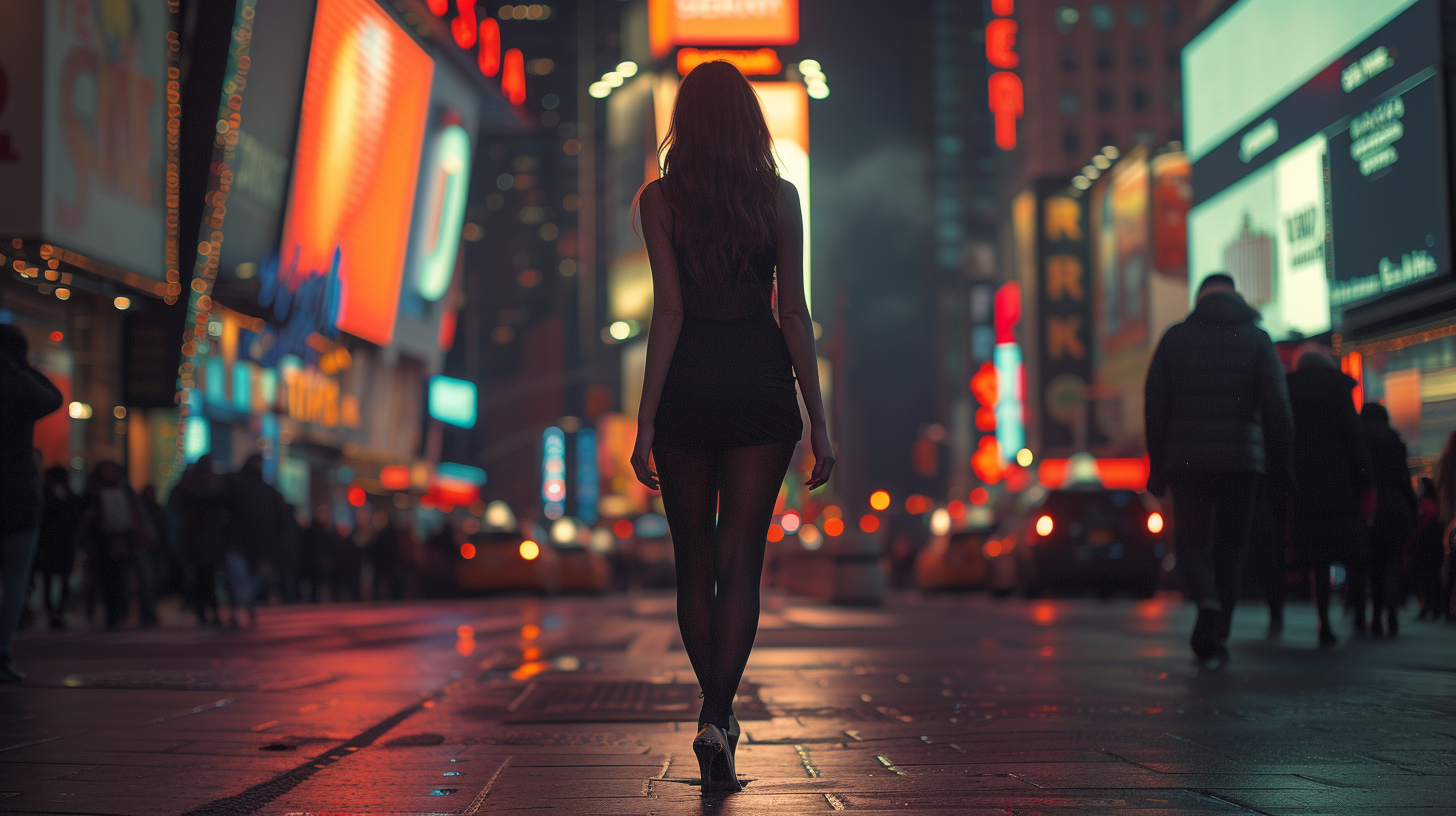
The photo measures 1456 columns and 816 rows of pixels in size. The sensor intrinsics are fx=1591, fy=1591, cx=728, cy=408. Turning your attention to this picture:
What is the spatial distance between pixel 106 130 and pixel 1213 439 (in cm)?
2026

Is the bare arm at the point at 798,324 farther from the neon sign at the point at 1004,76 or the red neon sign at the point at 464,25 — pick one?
the neon sign at the point at 1004,76

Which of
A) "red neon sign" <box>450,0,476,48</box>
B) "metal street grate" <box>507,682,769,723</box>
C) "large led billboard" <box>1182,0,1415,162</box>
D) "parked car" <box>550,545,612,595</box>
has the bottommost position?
"parked car" <box>550,545,612,595</box>

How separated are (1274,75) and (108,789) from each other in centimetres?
2673

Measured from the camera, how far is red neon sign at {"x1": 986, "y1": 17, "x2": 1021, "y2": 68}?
4050 inches

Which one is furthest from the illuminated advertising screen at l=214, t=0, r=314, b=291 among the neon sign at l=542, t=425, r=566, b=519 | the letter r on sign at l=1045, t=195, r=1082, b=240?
the neon sign at l=542, t=425, r=566, b=519

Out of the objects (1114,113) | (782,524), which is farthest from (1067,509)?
(782,524)

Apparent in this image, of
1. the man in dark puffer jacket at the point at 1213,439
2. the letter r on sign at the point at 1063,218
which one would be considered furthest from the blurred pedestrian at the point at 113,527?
the letter r on sign at the point at 1063,218

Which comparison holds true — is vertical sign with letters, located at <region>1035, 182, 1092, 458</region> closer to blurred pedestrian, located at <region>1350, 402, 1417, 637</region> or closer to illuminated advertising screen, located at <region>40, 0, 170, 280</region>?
illuminated advertising screen, located at <region>40, 0, 170, 280</region>

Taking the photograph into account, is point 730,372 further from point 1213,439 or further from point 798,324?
point 1213,439

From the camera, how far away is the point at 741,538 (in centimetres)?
453

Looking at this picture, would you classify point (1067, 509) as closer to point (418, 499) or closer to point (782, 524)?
point (418, 499)

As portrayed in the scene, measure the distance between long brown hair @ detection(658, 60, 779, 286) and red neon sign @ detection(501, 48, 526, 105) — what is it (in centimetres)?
5404

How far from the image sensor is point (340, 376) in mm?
45656

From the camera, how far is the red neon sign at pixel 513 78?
5788 centimetres
